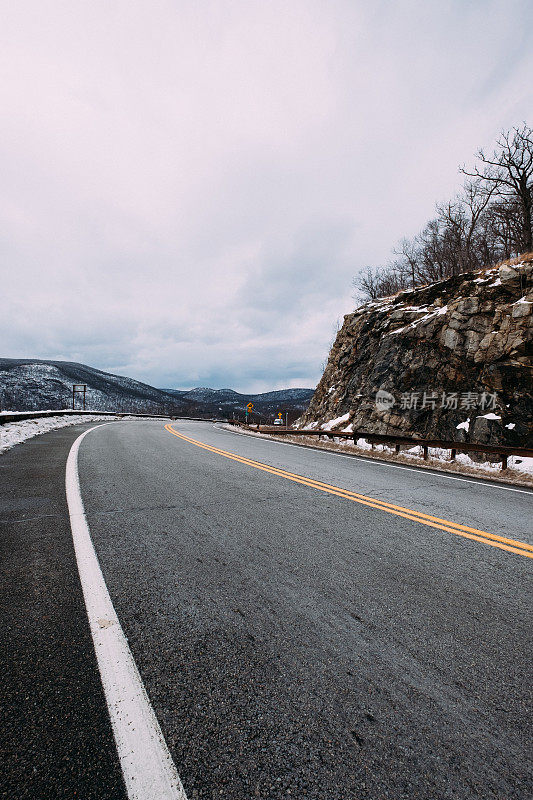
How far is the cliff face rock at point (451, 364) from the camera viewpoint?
15.8 metres

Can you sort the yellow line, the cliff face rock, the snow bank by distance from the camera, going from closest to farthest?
the yellow line → the cliff face rock → the snow bank

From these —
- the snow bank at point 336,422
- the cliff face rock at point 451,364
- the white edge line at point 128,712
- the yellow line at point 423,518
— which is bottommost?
the yellow line at point 423,518

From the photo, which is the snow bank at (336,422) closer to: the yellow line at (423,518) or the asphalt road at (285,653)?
the yellow line at (423,518)

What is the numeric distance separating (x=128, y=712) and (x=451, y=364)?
20083 millimetres

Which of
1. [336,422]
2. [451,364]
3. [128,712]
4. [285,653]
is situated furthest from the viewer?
[336,422]

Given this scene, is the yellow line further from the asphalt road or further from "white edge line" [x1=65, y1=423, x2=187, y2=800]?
"white edge line" [x1=65, y1=423, x2=187, y2=800]

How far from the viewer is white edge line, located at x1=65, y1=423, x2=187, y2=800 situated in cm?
134

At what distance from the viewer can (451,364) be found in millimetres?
18672

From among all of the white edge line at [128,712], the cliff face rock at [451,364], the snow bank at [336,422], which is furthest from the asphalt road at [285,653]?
the snow bank at [336,422]

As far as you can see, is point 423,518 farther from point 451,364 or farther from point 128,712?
point 451,364

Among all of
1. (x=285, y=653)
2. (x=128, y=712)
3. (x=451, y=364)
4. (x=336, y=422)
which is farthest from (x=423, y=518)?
(x=336, y=422)

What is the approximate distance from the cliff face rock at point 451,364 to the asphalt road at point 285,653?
13116 millimetres

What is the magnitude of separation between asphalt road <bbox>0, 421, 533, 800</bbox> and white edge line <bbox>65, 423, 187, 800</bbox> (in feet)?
0.16

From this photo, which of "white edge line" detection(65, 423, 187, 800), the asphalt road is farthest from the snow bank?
"white edge line" detection(65, 423, 187, 800)
